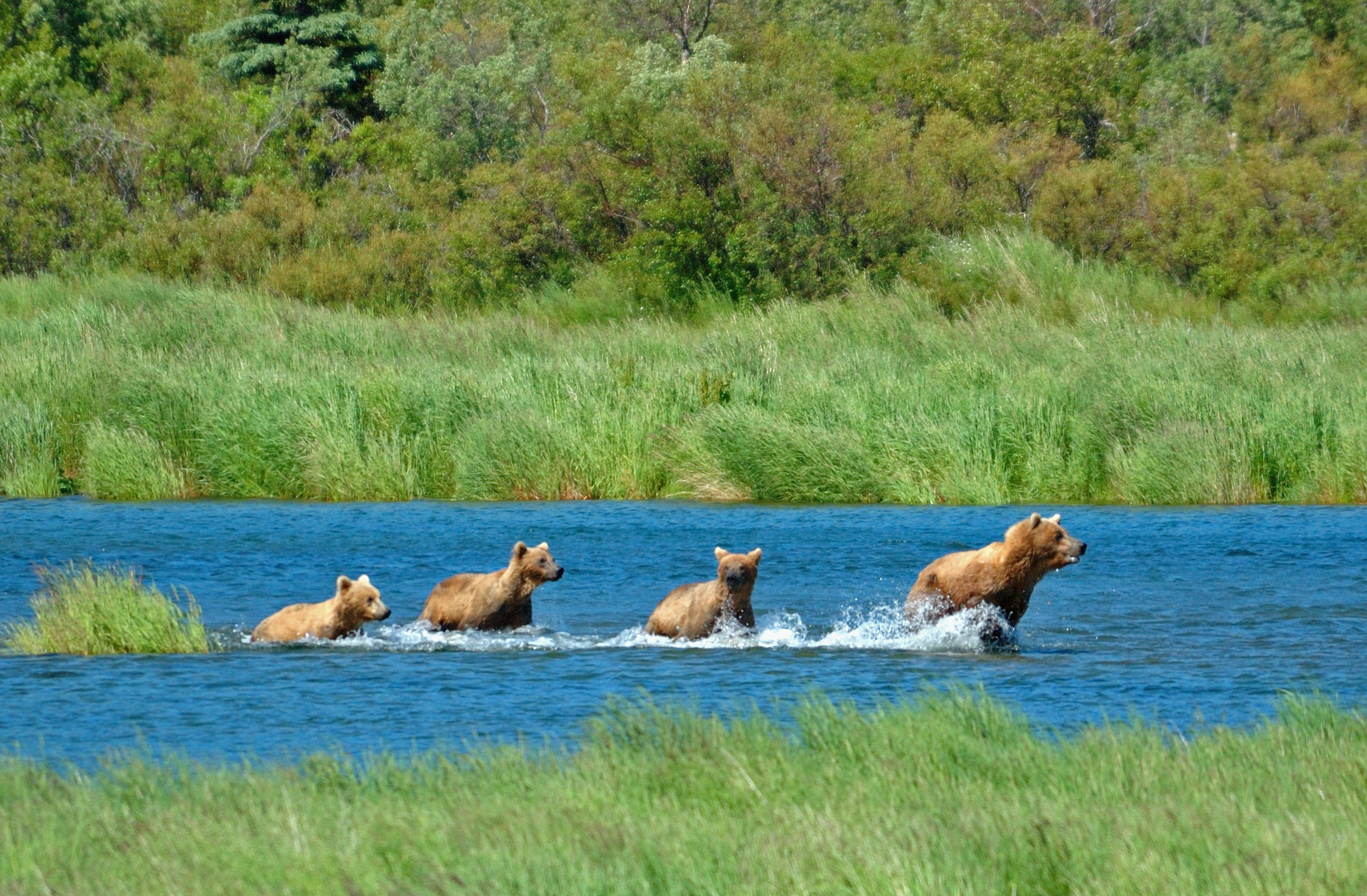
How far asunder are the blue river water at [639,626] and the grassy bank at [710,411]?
2.78 ft

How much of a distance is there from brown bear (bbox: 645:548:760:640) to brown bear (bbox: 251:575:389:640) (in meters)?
1.98

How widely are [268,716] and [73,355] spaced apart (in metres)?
17.3

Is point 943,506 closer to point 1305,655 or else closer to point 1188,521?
point 1188,521

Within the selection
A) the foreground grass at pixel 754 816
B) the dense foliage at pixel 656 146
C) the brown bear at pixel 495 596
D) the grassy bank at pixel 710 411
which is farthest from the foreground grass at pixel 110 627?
the dense foliage at pixel 656 146

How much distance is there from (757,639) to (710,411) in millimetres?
9450

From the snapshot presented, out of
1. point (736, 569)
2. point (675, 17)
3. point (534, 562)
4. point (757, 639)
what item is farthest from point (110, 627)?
point (675, 17)

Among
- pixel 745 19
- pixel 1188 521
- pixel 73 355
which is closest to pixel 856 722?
pixel 1188 521

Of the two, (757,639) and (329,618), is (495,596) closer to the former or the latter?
(329,618)

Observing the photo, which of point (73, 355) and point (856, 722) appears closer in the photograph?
point (856, 722)

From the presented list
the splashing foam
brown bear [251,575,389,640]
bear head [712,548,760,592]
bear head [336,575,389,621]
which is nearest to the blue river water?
the splashing foam

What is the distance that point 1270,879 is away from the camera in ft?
18.2

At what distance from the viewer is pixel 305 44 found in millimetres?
55219

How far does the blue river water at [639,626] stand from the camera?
9.88m

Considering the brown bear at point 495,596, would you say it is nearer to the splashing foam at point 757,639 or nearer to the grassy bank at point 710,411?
the splashing foam at point 757,639
